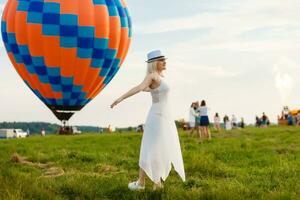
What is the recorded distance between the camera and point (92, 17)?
19.7 m

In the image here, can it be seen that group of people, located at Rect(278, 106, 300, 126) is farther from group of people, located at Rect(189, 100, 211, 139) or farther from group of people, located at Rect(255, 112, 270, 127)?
group of people, located at Rect(189, 100, 211, 139)

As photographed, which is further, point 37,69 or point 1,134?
point 1,134

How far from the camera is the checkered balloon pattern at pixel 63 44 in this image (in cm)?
1953

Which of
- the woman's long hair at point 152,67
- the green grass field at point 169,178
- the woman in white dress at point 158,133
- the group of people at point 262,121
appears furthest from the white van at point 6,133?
the woman's long hair at point 152,67

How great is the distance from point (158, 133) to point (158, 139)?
0.32ft

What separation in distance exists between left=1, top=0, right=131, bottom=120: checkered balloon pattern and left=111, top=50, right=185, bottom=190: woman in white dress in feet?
33.7

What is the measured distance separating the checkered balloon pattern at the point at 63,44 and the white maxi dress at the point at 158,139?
33.7 ft

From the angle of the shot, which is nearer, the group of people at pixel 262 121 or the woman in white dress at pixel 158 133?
the woman in white dress at pixel 158 133

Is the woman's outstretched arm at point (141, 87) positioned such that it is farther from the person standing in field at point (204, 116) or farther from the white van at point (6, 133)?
the white van at point (6, 133)

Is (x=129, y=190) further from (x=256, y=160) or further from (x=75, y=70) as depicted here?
(x=75, y=70)

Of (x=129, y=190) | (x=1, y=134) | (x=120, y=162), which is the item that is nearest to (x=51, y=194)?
(x=129, y=190)

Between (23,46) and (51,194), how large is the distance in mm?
11427

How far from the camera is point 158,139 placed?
384 inches

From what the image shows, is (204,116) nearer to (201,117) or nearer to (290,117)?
(201,117)
